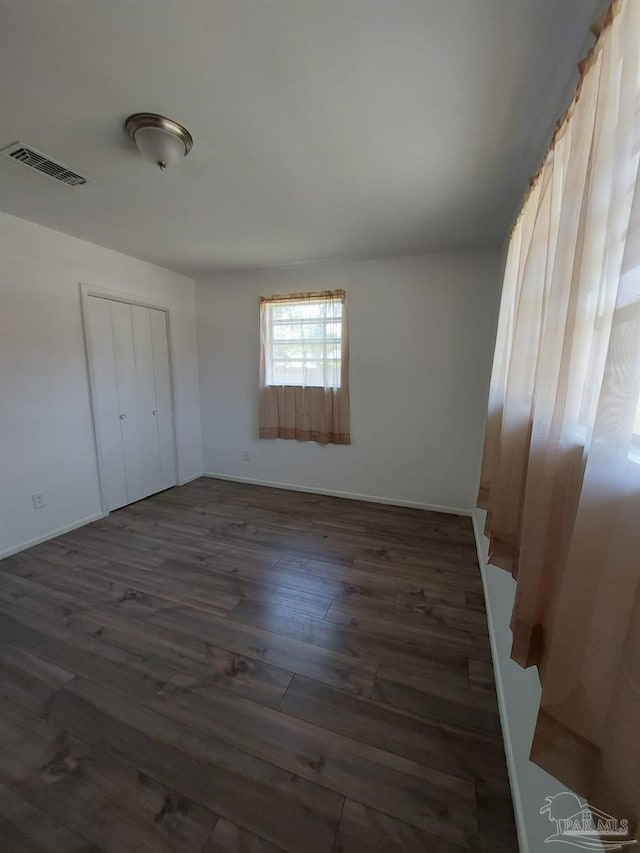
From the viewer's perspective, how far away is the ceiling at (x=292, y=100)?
1018 millimetres

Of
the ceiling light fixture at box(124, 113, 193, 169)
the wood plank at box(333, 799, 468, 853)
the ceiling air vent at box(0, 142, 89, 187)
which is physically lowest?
the wood plank at box(333, 799, 468, 853)

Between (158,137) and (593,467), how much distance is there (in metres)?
2.05

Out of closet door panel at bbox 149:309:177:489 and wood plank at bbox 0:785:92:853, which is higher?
closet door panel at bbox 149:309:177:489

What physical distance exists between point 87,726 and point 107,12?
255 centimetres

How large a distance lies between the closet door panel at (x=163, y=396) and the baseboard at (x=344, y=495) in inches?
23.0

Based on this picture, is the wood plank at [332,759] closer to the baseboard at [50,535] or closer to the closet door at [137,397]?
the baseboard at [50,535]

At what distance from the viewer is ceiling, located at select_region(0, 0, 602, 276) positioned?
40.1 inches

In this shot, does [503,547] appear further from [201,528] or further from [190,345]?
[190,345]

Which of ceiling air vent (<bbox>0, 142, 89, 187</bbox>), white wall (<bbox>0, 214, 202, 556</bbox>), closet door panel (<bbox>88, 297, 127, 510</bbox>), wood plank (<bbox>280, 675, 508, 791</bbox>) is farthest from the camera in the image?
closet door panel (<bbox>88, 297, 127, 510</bbox>)

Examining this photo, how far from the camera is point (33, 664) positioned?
1577mm

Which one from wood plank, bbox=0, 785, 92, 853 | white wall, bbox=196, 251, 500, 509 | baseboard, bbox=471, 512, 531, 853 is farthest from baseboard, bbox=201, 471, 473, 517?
wood plank, bbox=0, 785, 92, 853

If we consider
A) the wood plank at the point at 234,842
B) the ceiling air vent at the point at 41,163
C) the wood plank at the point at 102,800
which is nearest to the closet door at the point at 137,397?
the ceiling air vent at the point at 41,163

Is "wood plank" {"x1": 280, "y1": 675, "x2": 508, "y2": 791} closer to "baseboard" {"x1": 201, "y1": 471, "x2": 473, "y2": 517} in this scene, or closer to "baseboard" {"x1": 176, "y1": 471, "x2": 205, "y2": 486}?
"baseboard" {"x1": 201, "y1": 471, "x2": 473, "y2": 517}

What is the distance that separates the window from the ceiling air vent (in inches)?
76.5
